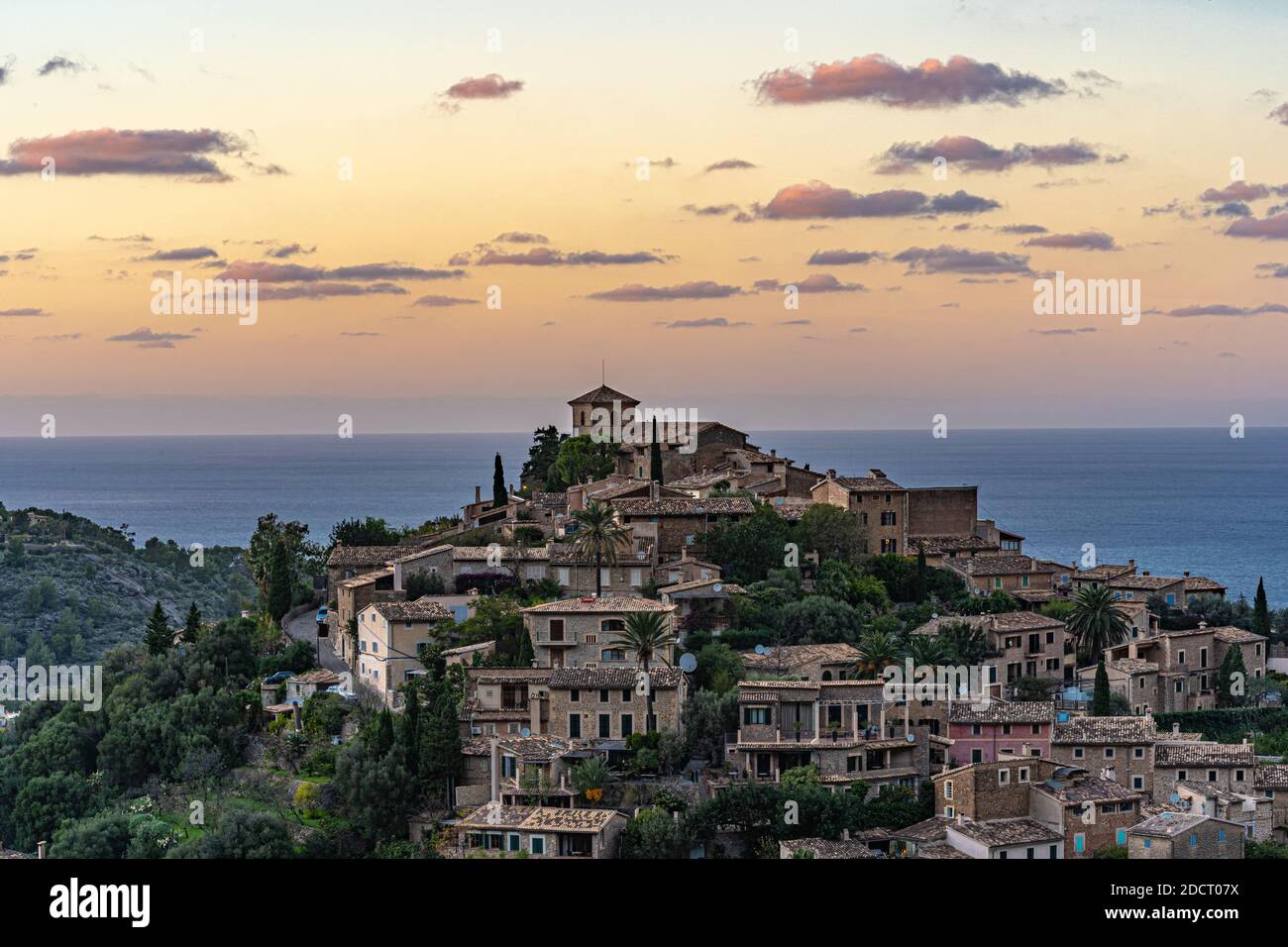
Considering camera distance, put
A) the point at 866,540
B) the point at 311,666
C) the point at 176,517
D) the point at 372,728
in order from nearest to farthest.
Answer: the point at 372,728
the point at 311,666
the point at 866,540
the point at 176,517

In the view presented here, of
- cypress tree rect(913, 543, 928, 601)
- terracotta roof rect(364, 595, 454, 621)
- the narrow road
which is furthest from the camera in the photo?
cypress tree rect(913, 543, 928, 601)

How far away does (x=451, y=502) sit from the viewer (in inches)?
4692

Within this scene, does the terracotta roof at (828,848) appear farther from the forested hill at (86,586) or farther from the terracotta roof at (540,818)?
the forested hill at (86,586)

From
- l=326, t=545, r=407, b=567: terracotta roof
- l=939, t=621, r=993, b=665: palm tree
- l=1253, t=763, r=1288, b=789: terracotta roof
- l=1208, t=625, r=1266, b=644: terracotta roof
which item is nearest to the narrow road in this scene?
l=326, t=545, r=407, b=567: terracotta roof

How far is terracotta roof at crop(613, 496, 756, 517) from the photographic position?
112ft

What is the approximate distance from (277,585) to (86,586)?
39825 millimetres

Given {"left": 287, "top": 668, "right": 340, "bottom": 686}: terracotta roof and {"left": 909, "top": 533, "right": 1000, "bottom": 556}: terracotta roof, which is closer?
{"left": 287, "top": 668, "right": 340, "bottom": 686}: terracotta roof

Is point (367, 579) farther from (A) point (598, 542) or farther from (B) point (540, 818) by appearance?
(B) point (540, 818)

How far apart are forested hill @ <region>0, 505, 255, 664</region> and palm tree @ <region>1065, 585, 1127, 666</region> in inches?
1488

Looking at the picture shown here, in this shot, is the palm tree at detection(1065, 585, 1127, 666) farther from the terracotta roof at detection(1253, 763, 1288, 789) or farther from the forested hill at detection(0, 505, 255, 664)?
the forested hill at detection(0, 505, 255, 664)

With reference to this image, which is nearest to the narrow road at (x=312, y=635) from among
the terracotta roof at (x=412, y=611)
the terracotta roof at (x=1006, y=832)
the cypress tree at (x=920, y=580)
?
the terracotta roof at (x=412, y=611)
